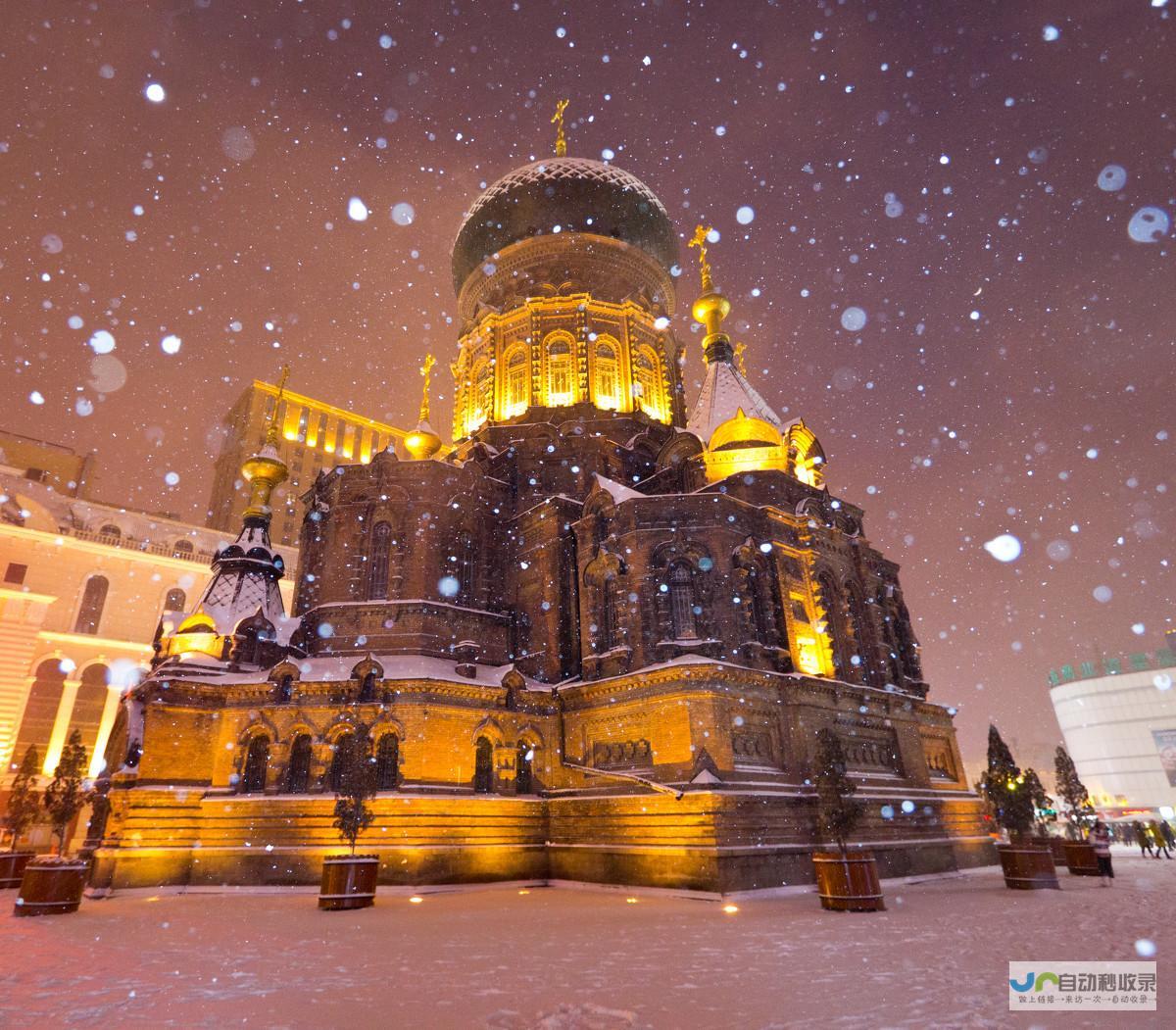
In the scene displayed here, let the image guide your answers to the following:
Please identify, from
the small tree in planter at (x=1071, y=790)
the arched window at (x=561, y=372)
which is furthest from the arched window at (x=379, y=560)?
the small tree in planter at (x=1071, y=790)

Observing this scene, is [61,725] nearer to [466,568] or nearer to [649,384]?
[466,568]

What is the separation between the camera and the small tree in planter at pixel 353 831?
1429 centimetres

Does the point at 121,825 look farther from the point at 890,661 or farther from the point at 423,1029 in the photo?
the point at 890,661

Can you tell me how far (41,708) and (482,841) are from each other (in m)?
27.9

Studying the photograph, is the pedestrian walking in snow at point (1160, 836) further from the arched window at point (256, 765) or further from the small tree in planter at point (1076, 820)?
the arched window at point (256, 765)

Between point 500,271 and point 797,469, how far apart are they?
16.4 m

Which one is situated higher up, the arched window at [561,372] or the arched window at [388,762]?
the arched window at [561,372]

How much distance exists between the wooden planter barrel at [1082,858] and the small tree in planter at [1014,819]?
104 centimetres

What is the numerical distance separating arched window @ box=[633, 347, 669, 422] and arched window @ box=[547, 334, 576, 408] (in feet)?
8.98

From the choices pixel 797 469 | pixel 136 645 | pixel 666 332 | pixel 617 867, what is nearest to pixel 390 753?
pixel 617 867

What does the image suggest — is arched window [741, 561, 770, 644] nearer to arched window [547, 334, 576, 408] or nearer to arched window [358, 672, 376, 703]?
arched window [358, 672, 376, 703]

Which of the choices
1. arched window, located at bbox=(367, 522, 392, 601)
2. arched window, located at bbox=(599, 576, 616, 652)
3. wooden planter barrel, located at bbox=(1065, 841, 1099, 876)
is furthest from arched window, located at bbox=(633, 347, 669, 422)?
wooden planter barrel, located at bbox=(1065, 841, 1099, 876)

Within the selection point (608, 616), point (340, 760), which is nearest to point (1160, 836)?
point (608, 616)

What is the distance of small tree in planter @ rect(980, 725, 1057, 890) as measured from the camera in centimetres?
1554
